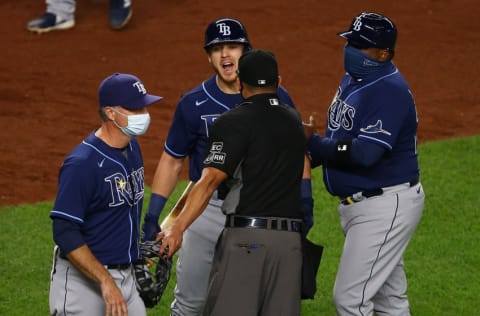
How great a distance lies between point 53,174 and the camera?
10.7 m

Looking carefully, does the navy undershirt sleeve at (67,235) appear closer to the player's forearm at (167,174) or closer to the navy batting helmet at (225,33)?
the player's forearm at (167,174)

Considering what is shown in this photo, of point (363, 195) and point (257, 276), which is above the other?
point (363, 195)

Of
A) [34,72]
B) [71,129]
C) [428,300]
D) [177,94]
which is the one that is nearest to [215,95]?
[428,300]

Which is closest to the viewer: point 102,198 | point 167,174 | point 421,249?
point 102,198

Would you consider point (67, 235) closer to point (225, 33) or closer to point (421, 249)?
point (225, 33)

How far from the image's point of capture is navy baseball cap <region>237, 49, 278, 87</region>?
19.0 feet

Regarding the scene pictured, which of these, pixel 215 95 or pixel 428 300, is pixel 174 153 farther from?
pixel 428 300

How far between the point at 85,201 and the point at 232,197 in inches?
29.6

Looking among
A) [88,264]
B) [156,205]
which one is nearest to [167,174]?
[156,205]

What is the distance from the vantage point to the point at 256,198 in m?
5.78

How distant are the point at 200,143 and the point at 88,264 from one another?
147 cm

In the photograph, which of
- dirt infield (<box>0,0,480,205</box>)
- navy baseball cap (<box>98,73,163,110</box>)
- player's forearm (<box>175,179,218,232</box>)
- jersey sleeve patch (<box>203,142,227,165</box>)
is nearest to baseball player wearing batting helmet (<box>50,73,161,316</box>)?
navy baseball cap (<box>98,73,163,110</box>)

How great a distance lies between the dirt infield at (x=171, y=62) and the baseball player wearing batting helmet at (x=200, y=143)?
3548 mm

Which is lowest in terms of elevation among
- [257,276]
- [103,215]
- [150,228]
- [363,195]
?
[150,228]
